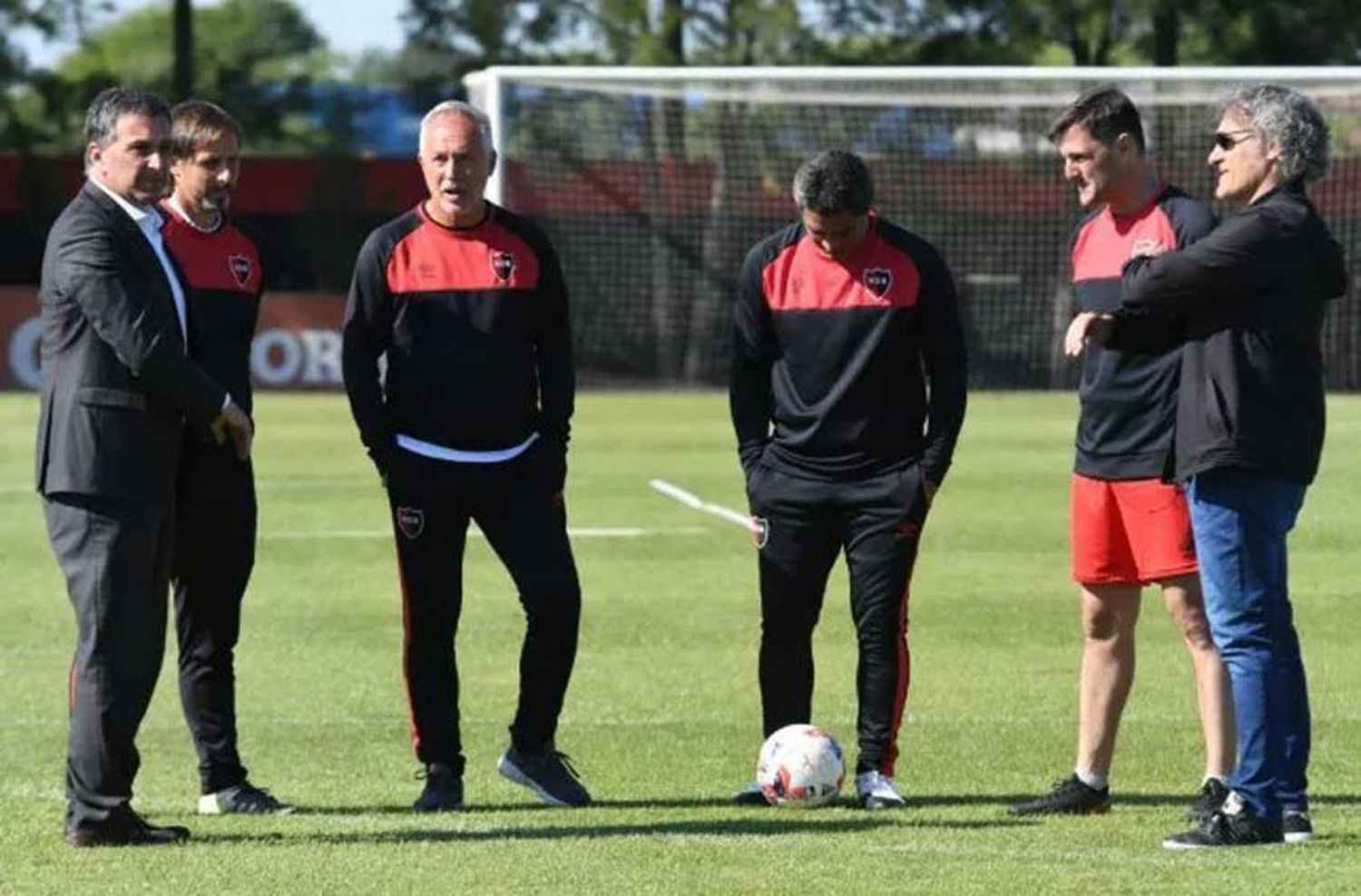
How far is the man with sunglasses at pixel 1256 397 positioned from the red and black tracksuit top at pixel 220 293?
8.92ft

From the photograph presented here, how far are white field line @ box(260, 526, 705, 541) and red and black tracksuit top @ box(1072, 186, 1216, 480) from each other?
Result: 375 inches

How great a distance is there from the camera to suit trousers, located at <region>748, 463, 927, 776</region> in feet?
29.8

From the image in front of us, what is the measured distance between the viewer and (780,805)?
8.97 meters

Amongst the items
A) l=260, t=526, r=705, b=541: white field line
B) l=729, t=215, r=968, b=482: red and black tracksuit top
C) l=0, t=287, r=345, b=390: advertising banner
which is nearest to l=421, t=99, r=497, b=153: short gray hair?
l=729, t=215, r=968, b=482: red and black tracksuit top

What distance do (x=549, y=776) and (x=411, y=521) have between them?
3.02ft

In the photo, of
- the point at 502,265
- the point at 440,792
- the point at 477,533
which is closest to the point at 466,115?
the point at 502,265

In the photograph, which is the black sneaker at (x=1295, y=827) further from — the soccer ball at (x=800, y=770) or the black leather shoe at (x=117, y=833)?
the black leather shoe at (x=117, y=833)

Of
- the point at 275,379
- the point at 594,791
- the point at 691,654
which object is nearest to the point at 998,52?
the point at 275,379

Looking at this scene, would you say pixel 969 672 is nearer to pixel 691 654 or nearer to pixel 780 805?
pixel 691 654

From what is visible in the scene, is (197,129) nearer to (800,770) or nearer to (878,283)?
(878,283)

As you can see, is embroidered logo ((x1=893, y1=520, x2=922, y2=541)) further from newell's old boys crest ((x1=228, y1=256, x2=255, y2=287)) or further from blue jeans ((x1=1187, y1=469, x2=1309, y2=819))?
newell's old boys crest ((x1=228, y1=256, x2=255, y2=287))

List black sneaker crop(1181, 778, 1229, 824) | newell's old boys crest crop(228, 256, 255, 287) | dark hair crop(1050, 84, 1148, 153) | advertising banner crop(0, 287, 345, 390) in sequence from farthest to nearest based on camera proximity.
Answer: advertising banner crop(0, 287, 345, 390)
newell's old boys crest crop(228, 256, 255, 287)
dark hair crop(1050, 84, 1148, 153)
black sneaker crop(1181, 778, 1229, 824)

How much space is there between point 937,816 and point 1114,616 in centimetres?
81

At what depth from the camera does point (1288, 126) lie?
25.3 feet
